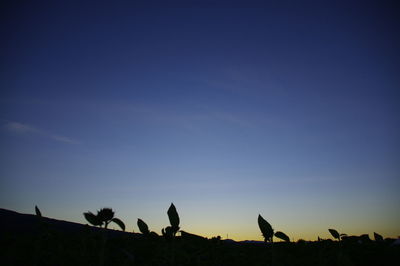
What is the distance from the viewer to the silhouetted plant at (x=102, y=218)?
520 centimetres

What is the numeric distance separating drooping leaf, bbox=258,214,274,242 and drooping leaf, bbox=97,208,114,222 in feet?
11.5

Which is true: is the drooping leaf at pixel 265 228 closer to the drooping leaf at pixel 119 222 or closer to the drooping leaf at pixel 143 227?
the drooping leaf at pixel 143 227

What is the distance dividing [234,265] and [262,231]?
3.86 meters

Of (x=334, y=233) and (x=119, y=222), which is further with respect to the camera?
(x=334, y=233)

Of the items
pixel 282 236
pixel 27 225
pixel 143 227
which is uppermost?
pixel 143 227

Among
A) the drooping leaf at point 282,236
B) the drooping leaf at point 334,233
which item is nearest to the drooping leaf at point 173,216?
the drooping leaf at point 282,236

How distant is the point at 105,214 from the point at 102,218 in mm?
102

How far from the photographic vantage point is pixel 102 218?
5.25m

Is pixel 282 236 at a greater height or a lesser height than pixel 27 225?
greater

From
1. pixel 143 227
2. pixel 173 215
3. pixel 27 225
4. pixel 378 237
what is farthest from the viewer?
pixel 27 225

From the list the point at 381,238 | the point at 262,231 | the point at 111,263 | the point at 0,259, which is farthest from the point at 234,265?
the point at 381,238

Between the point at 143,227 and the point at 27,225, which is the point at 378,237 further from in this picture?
the point at 27,225

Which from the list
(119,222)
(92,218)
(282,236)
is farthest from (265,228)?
(92,218)

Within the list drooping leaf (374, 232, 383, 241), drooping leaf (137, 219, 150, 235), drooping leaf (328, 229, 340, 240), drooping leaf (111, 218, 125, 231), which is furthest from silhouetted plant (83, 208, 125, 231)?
drooping leaf (374, 232, 383, 241)
